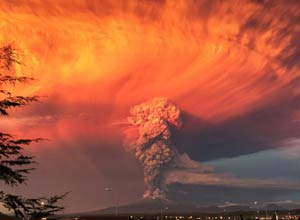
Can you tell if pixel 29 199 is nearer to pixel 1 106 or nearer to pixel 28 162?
pixel 28 162

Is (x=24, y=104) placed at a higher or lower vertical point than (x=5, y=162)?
higher

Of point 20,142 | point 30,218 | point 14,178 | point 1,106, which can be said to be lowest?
point 30,218

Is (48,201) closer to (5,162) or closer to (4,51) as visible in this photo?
(5,162)

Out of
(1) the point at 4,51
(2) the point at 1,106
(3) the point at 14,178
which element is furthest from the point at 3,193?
(1) the point at 4,51

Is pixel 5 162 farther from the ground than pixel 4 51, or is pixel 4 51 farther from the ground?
pixel 4 51

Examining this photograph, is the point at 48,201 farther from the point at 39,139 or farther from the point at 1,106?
the point at 1,106

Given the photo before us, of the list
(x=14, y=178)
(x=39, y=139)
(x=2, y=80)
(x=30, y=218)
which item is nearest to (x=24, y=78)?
(x=2, y=80)

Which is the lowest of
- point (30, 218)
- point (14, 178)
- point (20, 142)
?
point (30, 218)
